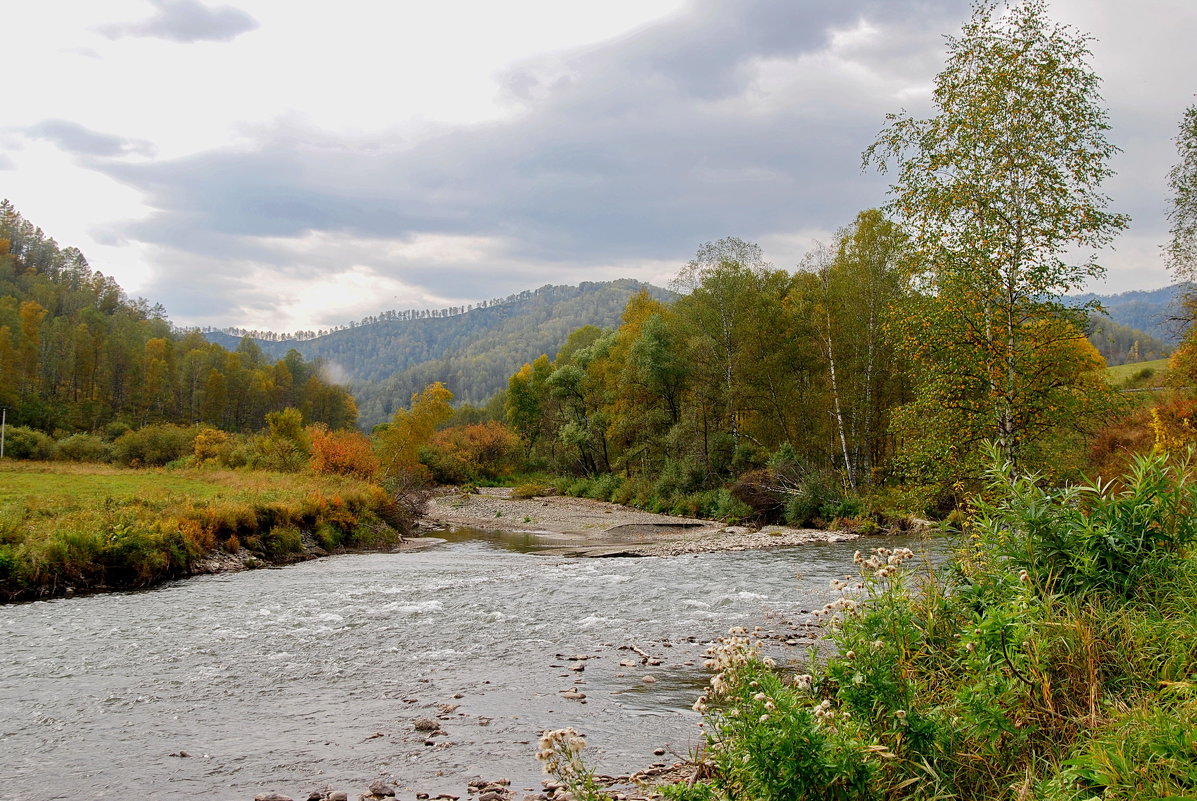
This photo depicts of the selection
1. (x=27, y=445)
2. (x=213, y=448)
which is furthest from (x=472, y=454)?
(x=27, y=445)

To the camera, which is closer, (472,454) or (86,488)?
(86,488)

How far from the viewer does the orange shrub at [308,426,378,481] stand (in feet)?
125

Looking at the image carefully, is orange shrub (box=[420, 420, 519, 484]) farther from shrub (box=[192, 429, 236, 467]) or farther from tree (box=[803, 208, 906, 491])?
tree (box=[803, 208, 906, 491])

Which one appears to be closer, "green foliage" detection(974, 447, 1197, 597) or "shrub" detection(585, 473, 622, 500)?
"green foliage" detection(974, 447, 1197, 597)

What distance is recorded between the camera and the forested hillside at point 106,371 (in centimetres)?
8419

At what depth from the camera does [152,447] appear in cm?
5538

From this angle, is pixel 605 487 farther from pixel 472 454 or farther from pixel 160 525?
pixel 160 525

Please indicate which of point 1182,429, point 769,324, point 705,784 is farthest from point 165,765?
point 769,324

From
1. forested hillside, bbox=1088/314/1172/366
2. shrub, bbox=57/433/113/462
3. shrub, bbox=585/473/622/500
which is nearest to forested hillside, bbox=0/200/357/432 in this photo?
shrub, bbox=57/433/113/462

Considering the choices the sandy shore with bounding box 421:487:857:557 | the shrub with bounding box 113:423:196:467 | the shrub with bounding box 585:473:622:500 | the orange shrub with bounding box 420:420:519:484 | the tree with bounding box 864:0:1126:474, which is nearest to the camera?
the tree with bounding box 864:0:1126:474

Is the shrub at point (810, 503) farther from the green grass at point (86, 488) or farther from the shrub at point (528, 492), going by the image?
the shrub at point (528, 492)

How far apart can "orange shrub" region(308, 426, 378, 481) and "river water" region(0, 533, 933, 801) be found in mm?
20394

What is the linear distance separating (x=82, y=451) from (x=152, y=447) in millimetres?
8052

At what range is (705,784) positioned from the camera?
4336 millimetres
